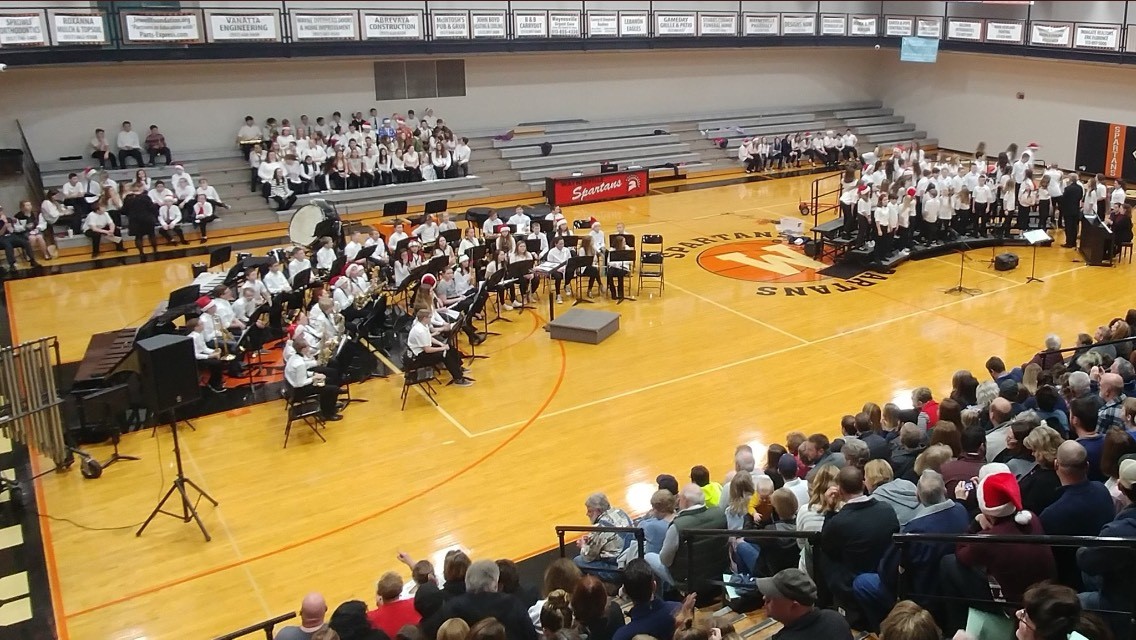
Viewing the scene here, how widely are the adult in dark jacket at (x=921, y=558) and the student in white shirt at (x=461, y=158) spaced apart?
23.2 metres

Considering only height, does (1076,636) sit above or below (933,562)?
above

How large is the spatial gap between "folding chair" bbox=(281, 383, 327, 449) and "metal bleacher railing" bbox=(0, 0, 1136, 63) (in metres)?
15.1

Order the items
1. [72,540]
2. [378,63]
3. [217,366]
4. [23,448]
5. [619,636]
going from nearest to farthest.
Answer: [619,636]
[72,540]
[23,448]
[217,366]
[378,63]

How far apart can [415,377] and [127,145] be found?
50.5 feet

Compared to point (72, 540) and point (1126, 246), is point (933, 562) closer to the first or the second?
point (72, 540)

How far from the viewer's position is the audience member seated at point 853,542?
6441mm

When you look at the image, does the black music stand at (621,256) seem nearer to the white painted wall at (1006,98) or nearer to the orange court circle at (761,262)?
the orange court circle at (761,262)

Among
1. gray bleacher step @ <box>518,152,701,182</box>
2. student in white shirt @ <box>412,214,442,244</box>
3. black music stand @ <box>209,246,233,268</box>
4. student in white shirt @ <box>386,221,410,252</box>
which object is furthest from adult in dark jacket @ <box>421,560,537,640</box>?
gray bleacher step @ <box>518,152,701,182</box>

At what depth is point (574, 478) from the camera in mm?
11445

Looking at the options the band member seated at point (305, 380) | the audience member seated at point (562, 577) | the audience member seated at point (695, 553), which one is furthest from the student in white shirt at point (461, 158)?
the audience member seated at point (562, 577)

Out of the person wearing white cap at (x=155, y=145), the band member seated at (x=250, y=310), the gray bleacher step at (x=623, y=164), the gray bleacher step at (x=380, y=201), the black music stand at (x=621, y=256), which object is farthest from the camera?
the gray bleacher step at (x=623, y=164)

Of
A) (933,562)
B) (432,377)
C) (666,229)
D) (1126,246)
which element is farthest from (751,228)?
(933,562)

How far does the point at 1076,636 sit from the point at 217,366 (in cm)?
1258

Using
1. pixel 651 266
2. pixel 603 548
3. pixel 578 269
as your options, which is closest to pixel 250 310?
pixel 578 269
